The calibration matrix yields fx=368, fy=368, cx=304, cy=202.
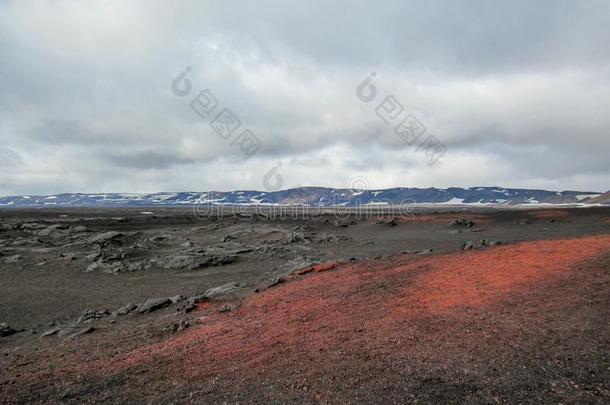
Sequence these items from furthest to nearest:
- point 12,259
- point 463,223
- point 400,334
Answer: point 463,223, point 12,259, point 400,334

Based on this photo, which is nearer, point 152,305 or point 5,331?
point 5,331

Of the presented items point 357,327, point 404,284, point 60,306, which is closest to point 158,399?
point 357,327

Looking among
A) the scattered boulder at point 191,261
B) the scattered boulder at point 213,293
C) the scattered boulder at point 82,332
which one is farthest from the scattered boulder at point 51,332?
the scattered boulder at point 191,261

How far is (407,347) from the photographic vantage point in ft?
25.2

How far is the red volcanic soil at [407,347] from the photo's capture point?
19.9 ft

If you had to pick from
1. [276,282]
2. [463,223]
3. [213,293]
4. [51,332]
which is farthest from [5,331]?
[463,223]

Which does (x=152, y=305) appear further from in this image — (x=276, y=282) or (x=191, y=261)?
(x=191, y=261)

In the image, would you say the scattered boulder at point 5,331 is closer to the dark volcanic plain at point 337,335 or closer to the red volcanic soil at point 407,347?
the dark volcanic plain at point 337,335

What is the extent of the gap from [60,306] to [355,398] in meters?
17.9

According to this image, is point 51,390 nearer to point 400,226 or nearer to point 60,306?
point 60,306

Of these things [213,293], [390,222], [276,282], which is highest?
[390,222]

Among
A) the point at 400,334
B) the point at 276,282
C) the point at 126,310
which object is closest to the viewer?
the point at 400,334

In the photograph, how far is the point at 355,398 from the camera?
5.89 metres

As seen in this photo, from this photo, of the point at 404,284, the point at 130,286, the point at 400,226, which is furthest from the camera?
the point at 400,226
